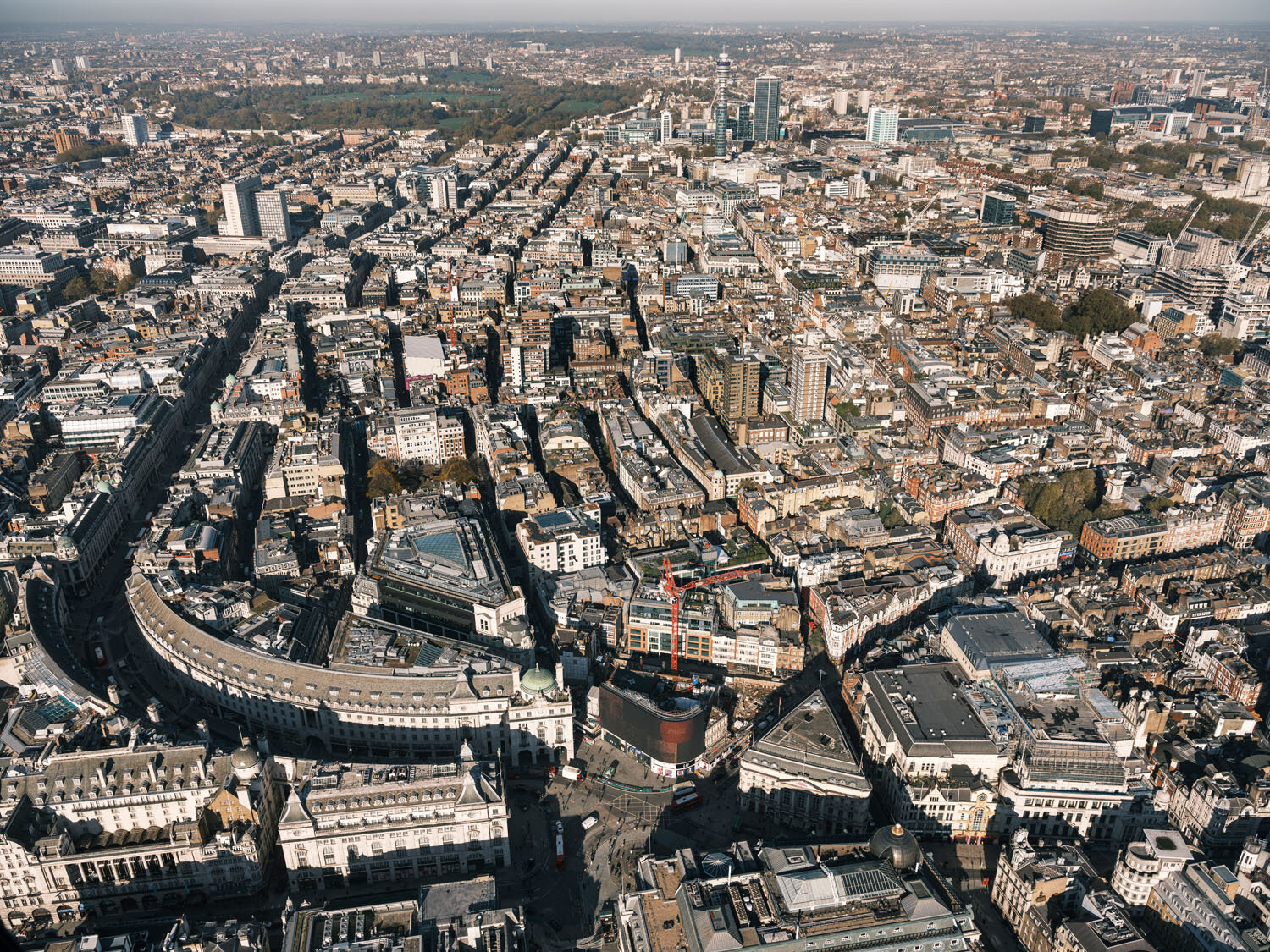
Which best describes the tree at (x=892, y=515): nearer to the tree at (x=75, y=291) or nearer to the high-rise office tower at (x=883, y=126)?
the tree at (x=75, y=291)

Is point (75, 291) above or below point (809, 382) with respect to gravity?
below

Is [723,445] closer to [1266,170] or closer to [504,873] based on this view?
[504,873]

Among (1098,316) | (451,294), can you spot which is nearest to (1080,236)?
(1098,316)

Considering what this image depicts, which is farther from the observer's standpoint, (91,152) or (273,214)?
(91,152)

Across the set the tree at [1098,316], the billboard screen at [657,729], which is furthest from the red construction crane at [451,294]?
the tree at [1098,316]

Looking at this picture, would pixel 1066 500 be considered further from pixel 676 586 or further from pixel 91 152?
pixel 91 152

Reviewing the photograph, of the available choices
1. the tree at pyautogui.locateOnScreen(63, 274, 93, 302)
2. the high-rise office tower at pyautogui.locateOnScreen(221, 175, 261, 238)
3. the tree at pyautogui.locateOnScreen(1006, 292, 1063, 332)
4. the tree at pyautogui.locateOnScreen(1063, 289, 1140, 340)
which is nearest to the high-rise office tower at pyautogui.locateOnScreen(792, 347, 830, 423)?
the tree at pyautogui.locateOnScreen(1006, 292, 1063, 332)

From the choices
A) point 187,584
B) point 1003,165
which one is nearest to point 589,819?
point 187,584
